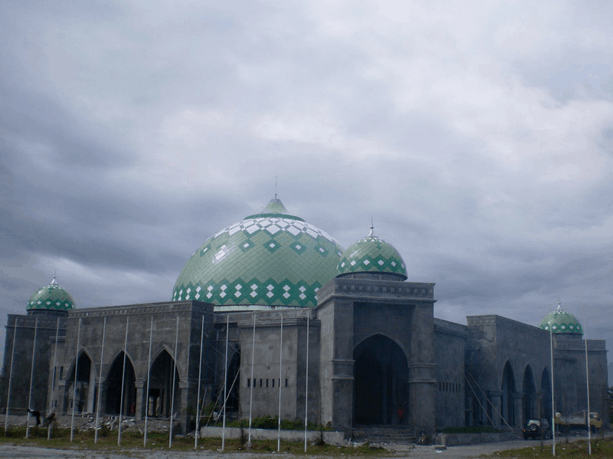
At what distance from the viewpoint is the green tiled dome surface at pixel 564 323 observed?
4466 centimetres

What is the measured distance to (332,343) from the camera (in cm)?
2638

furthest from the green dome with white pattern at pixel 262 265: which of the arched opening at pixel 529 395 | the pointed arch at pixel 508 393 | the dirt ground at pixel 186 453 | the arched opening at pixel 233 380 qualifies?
the dirt ground at pixel 186 453

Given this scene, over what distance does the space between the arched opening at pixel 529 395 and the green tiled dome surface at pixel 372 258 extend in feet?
38.1

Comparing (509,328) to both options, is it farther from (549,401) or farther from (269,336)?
(269,336)

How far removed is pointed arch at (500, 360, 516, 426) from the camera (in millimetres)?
33938

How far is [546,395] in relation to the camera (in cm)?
4012

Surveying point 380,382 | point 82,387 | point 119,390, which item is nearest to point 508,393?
point 380,382

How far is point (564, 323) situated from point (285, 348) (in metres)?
23.7

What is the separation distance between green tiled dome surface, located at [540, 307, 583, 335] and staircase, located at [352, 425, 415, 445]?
73.1ft

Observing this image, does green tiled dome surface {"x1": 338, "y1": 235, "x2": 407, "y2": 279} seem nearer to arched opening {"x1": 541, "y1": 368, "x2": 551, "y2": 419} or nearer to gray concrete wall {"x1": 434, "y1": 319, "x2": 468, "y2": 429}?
gray concrete wall {"x1": 434, "y1": 319, "x2": 468, "y2": 429}

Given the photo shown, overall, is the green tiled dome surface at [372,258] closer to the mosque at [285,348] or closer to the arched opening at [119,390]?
the mosque at [285,348]

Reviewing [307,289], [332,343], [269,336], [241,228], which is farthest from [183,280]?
[332,343]

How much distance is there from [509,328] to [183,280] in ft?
58.4

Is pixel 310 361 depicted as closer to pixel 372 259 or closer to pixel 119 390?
pixel 372 259
